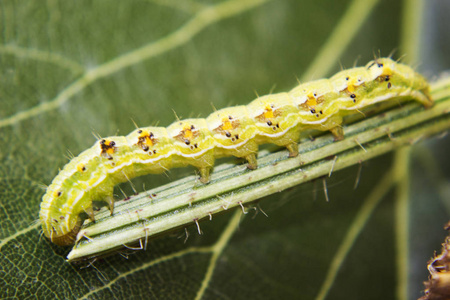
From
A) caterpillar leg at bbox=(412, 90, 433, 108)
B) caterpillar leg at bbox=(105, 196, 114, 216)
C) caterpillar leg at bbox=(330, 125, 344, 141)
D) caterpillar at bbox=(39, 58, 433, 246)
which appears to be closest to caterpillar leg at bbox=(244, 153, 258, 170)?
caterpillar at bbox=(39, 58, 433, 246)

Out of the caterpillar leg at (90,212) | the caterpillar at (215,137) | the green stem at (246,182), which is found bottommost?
the green stem at (246,182)

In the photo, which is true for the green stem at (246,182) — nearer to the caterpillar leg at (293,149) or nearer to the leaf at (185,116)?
the caterpillar leg at (293,149)

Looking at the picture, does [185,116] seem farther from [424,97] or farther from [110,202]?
[424,97]

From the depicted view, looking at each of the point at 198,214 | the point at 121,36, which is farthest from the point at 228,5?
the point at 198,214

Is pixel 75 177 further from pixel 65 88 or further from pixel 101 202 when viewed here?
pixel 65 88

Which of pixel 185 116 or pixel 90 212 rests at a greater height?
pixel 185 116

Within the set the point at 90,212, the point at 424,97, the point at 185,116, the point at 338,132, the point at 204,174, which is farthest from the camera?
the point at 185,116

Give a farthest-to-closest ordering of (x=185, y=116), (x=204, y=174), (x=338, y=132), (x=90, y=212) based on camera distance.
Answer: (x=185, y=116)
(x=338, y=132)
(x=204, y=174)
(x=90, y=212)

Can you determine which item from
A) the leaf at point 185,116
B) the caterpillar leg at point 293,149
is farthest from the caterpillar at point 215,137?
the leaf at point 185,116

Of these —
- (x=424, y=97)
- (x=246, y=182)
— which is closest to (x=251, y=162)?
(x=246, y=182)
